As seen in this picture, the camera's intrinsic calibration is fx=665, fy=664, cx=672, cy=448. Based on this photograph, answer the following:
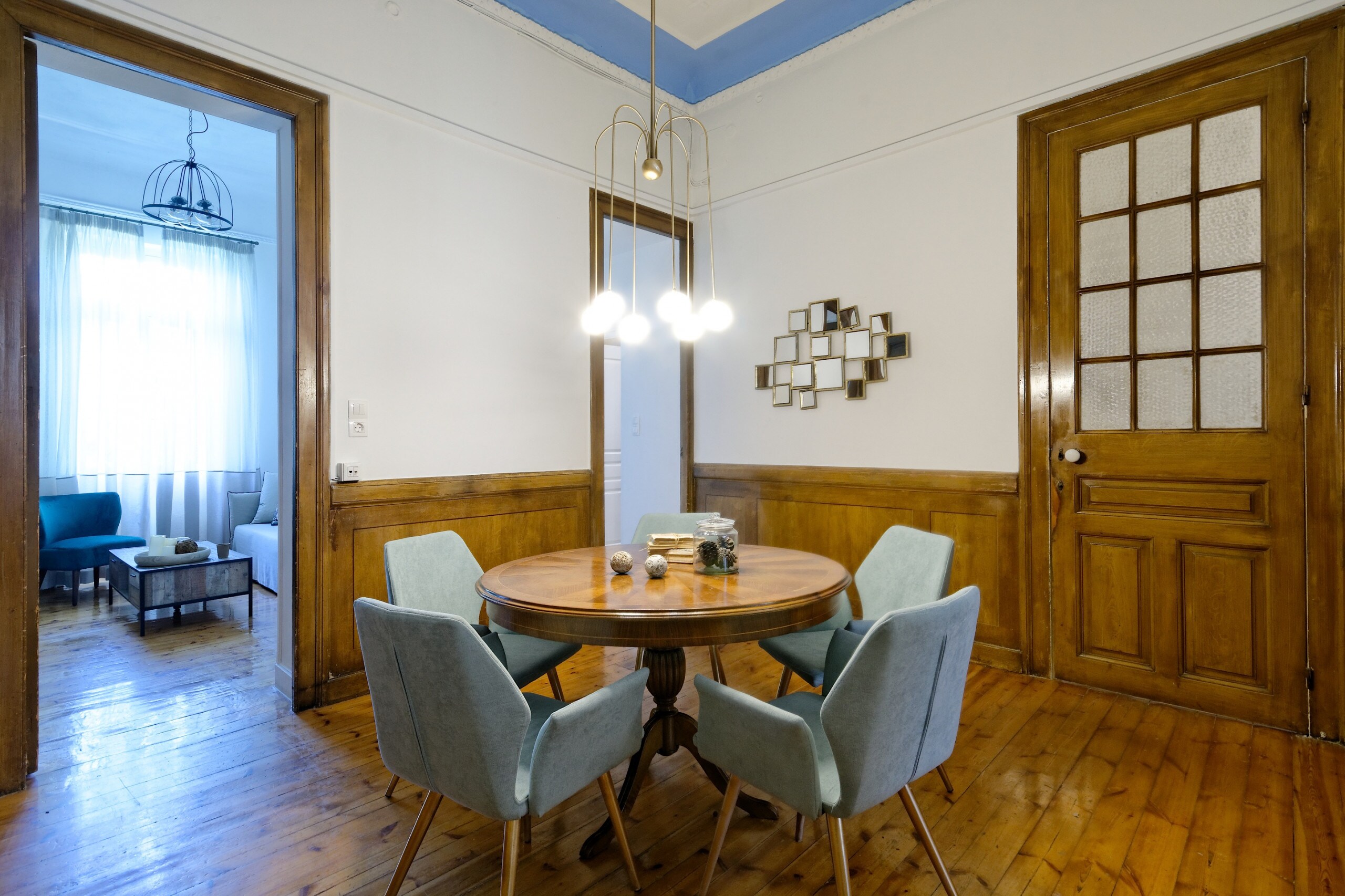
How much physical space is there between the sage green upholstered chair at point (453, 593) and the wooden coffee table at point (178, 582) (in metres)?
2.71

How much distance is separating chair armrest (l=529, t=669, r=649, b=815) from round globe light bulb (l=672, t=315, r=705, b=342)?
1.36 meters

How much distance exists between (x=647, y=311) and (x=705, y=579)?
4130 mm

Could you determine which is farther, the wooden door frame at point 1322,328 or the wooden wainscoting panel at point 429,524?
the wooden wainscoting panel at point 429,524

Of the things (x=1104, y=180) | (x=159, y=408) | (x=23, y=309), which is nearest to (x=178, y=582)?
(x=159, y=408)

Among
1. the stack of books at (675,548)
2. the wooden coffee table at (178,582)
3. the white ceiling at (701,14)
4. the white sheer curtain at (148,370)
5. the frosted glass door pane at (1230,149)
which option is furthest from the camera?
the white sheer curtain at (148,370)

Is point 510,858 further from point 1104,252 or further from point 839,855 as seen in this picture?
point 1104,252

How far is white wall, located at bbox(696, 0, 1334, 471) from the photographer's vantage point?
3.10 m

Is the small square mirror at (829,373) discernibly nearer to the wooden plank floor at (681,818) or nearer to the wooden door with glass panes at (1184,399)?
the wooden door with glass panes at (1184,399)

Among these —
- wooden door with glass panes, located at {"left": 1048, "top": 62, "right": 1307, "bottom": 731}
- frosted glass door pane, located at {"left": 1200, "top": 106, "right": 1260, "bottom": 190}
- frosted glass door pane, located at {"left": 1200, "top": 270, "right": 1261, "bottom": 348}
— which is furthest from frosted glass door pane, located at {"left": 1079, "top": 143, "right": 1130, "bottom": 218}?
frosted glass door pane, located at {"left": 1200, "top": 270, "right": 1261, "bottom": 348}

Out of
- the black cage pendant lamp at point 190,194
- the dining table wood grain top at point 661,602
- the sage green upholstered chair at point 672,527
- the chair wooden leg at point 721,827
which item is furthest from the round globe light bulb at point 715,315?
the black cage pendant lamp at point 190,194

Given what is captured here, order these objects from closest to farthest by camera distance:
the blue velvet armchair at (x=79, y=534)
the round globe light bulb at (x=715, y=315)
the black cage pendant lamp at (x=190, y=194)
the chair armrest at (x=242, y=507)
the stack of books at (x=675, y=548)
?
the stack of books at (x=675, y=548), the round globe light bulb at (x=715, y=315), the blue velvet armchair at (x=79, y=534), the black cage pendant lamp at (x=190, y=194), the chair armrest at (x=242, y=507)

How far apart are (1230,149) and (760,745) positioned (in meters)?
3.10

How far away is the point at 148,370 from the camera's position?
18.6 feet

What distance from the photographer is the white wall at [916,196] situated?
310 cm
